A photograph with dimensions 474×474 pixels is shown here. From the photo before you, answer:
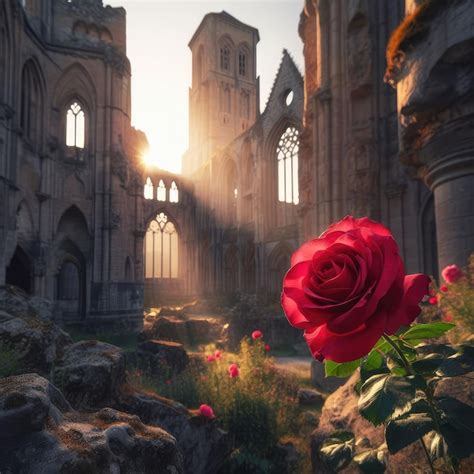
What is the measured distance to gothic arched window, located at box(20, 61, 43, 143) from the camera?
14.8m

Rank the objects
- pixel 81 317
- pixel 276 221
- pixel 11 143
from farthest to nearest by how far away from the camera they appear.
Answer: pixel 276 221, pixel 81 317, pixel 11 143

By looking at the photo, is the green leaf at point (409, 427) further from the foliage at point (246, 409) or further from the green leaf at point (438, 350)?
the foliage at point (246, 409)

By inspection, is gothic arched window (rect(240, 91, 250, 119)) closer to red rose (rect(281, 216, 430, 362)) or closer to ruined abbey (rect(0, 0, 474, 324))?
ruined abbey (rect(0, 0, 474, 324))

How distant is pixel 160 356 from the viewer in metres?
8.29

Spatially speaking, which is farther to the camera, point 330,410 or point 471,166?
point 471,166

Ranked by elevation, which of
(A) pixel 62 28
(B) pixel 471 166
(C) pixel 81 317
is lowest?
(C) pixel 81 317

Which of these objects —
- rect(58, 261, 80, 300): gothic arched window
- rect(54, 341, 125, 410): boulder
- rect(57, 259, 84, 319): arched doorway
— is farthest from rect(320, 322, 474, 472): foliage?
rect(58, 261, 80, 300): gothic arched window

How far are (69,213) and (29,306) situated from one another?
36.5 ft

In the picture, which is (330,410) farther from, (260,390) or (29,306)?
(29,306)

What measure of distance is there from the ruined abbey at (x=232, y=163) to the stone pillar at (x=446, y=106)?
2 cm

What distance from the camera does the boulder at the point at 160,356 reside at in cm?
822

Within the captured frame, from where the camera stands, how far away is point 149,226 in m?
33.7

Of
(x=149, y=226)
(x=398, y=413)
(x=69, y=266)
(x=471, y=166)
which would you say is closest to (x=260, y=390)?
(x=471, y=166)

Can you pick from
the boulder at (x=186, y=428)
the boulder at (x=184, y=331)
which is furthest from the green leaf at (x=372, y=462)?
the boulder at (x=184, y=331)
